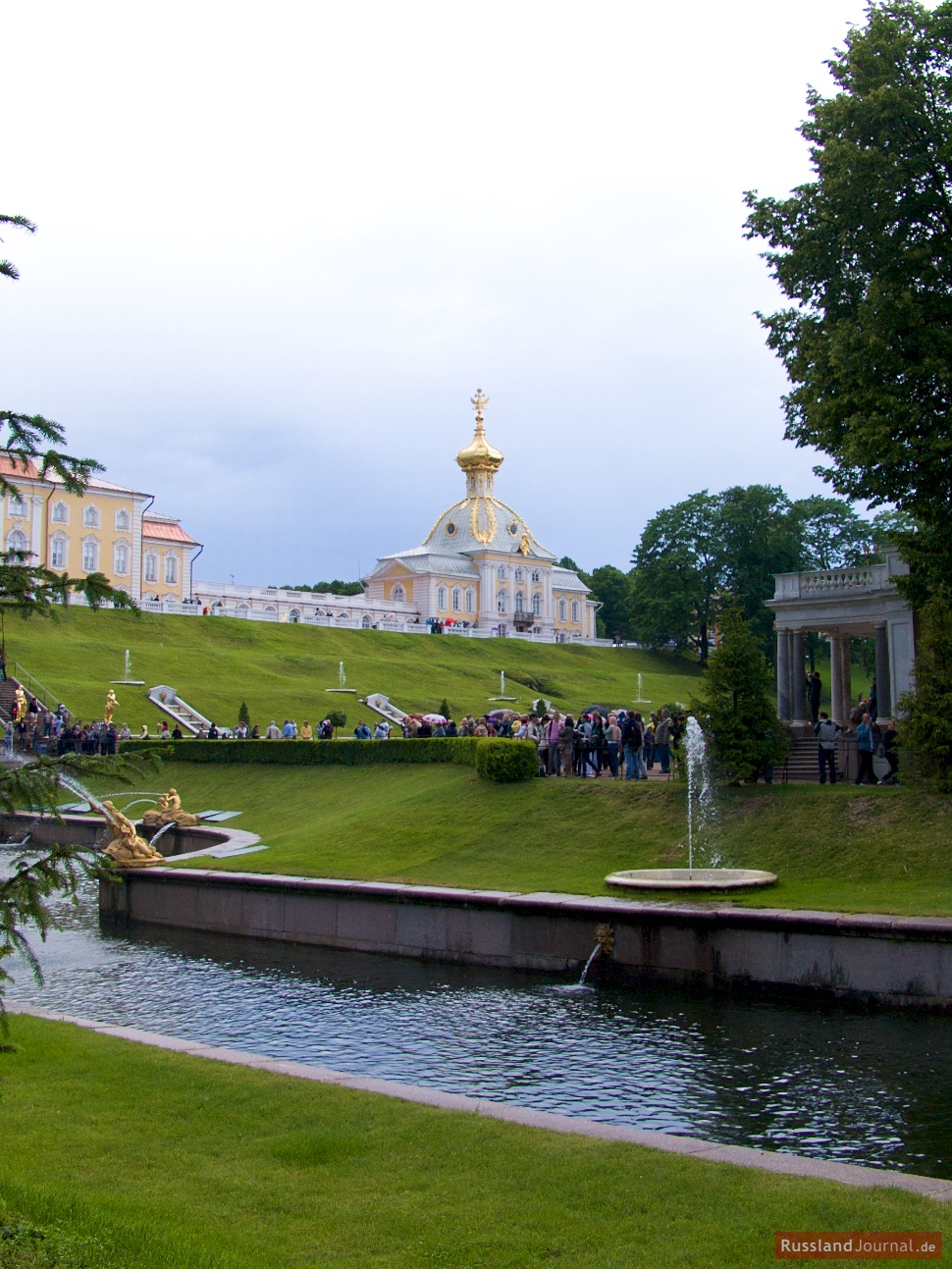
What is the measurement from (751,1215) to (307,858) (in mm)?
15648

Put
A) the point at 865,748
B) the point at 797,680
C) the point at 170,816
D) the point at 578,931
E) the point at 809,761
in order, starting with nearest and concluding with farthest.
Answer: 1. the point at 578,931
2. the point at 865,748
3. the point at 809,761
4. the point at 170,816
5. the point at 797,680

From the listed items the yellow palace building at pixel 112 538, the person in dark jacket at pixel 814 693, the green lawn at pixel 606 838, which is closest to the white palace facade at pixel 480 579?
the yellow palace building at pixel 112 538

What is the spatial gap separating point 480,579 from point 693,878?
93968 mm

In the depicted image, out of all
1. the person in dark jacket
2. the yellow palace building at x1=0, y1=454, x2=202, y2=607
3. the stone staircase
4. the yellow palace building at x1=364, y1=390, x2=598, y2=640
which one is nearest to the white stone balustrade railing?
the person in dark jacket

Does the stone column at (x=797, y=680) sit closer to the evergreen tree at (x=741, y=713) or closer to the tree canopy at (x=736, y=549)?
the evergreen tree at (x=741, y=713)

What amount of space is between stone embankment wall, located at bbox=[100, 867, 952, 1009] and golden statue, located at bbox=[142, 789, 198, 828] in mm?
7147

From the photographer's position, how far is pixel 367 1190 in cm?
682

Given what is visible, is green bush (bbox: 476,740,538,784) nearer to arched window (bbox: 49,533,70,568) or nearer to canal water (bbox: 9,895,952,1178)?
canal water (bbox: 9,895,952,1178)

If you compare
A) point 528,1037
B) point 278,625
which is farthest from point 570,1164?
point 278,625

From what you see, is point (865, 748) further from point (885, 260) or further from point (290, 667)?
point (290, 667)

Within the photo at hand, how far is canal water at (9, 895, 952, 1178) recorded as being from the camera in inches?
378

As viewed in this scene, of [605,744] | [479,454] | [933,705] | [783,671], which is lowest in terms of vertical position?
[605,744]

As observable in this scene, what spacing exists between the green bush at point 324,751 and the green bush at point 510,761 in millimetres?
208

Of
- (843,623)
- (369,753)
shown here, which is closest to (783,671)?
(843,623)
